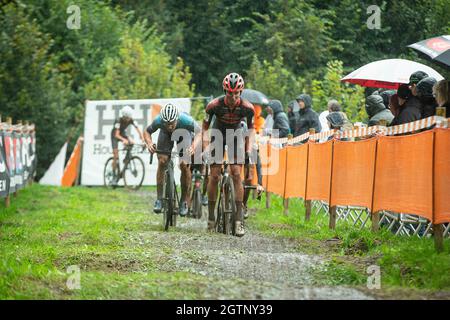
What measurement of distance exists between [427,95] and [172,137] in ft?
13.1

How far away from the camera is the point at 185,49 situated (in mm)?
50312

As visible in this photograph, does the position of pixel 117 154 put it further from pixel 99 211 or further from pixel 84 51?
pixel 84 51

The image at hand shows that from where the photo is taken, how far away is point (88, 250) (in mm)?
11047

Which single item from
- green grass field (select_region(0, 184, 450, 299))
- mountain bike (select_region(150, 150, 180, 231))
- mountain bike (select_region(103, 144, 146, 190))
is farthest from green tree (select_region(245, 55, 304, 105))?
mountain bike (select_region(150, 150, 180, 231))

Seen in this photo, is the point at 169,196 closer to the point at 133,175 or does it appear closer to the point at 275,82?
the point at 133,175

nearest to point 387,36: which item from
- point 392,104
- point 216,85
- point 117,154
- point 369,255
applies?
point 216,85

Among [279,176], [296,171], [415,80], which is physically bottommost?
[279,176]

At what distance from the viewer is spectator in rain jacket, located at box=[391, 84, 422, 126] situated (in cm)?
1279

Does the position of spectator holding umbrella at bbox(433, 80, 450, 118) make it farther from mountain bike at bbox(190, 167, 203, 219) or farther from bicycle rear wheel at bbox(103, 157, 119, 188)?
bicycle rear wheel at bbox(103, 157, 119, 188)

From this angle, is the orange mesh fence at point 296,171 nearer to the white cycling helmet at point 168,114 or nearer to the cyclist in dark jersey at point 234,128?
the white cycling helmet at point 168,114

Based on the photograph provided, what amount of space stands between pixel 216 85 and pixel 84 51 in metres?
10.7

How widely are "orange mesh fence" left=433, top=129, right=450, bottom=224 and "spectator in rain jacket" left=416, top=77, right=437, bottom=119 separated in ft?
8.06

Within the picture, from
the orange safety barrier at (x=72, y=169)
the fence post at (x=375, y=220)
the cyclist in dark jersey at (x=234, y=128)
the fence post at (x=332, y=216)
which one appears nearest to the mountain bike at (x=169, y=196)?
the cyclist in dark jersey at (x=234, y=128)

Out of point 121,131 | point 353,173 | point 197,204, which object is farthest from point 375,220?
point 121,131
